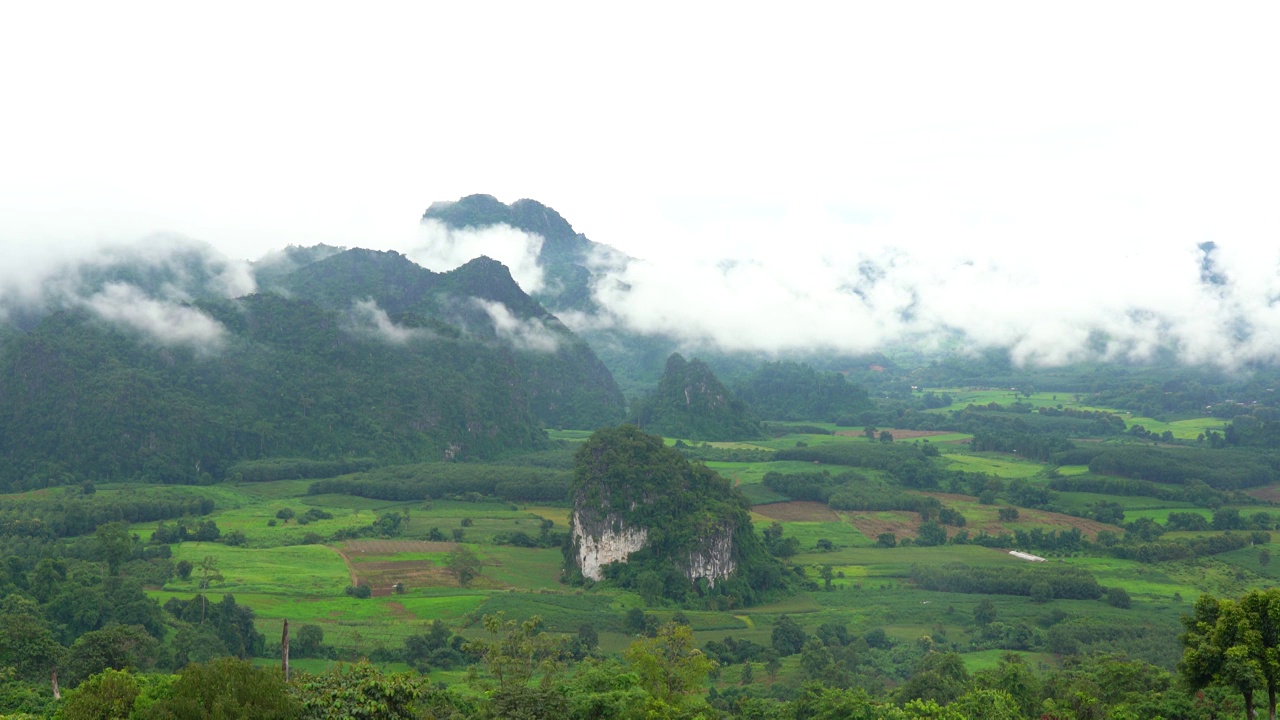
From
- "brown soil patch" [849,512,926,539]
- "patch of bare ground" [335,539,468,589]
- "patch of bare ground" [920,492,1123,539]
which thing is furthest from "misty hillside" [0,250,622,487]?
"patch of bare ground" [920,492,1123,539]

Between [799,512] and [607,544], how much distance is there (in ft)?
78.5

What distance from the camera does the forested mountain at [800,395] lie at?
13825 centimetres

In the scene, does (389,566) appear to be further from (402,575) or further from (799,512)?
(799,512)

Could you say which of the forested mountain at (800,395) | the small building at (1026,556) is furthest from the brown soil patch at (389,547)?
the forested mountain at (800,395)

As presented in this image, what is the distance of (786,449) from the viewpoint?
104750 mm

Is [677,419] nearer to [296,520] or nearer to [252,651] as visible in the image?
[296,520]

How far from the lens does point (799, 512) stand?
252 ft

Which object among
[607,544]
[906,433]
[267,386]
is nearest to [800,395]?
[906,433]

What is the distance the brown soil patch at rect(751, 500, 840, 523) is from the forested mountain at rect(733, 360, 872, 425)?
2149 inches

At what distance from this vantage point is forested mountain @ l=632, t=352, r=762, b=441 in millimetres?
118000

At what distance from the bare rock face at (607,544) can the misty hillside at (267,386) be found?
4401 cm

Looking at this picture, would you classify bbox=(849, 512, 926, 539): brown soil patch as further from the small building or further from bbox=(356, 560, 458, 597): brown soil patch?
bbox=(356, 560, 458, 597): brown soil patch

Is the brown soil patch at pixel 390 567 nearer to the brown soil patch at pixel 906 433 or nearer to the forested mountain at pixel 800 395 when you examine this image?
the brown soil patch at pixel 906 433

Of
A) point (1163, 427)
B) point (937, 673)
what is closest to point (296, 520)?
point (937, 673)
